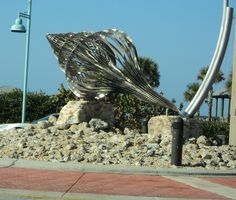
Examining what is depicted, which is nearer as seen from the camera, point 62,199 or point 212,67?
point 62,199

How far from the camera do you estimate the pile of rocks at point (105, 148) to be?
14406mm

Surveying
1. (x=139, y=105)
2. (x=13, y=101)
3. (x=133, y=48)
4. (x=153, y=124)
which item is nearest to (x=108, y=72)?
(x=133, y=48)

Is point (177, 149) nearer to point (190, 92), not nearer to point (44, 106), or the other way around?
point (44, 106)

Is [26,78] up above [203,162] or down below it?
above

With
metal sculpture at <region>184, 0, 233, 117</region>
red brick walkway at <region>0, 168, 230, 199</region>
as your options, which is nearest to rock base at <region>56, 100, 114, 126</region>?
metal sculpture at <region>184, 0, 233, 117</region>

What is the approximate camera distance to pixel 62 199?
975cm

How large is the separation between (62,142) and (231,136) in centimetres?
766

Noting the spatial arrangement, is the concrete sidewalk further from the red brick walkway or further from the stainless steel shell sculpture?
the stainless steel shell sculpture

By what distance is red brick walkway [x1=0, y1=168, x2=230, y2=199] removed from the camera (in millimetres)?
10633

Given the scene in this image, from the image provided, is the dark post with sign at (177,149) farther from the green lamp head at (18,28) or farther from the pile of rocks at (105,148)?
the green lamp head at (18,28)

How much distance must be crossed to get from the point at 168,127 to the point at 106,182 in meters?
6.12

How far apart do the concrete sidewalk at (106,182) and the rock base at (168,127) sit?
Result: 12.1ft

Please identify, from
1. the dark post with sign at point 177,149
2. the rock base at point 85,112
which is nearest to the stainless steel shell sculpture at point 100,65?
the rock base at point 85,112

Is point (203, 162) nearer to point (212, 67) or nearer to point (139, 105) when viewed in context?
point (212, 67)
